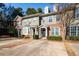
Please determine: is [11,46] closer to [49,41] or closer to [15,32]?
[15,32]

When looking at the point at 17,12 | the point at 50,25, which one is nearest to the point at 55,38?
the point at 50,25

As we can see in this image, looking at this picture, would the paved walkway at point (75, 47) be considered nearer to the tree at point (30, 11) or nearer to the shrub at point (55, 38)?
the shrub at point (55, 38)

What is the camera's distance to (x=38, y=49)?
7750 mm

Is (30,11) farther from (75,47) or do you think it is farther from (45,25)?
(75,47)

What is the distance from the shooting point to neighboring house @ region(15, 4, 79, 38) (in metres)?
7.90

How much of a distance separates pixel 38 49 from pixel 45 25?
69 centimetres

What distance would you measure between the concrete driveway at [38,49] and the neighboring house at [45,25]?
0.26 metres

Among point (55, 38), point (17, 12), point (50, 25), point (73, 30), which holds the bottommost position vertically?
point (55, 38)

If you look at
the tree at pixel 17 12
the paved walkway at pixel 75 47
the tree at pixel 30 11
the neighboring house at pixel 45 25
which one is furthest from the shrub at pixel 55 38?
the tree at pixel 17 12

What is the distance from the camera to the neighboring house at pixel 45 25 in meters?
7.90

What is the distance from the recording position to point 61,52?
7660 millimetres

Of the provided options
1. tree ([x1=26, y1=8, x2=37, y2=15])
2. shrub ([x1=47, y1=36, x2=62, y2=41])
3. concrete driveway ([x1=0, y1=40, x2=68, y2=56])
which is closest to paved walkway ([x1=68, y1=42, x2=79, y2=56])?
concrete driveway ([x1=0, y1=40, x2=68, y2=56])

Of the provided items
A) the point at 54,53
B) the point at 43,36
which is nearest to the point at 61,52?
the point at 54,53

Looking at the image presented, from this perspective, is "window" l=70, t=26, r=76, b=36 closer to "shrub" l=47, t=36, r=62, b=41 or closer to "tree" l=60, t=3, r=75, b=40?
"tree" l=60, t=3, r=75, b=40
